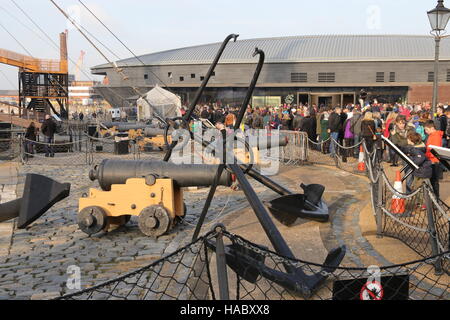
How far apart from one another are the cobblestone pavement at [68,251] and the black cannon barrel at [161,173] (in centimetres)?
87

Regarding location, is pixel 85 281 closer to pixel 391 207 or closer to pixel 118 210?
pixel 118 210

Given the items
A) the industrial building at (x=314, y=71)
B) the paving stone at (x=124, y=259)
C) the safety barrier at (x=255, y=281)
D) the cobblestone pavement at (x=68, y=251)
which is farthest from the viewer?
the industrial building at (x=314, y=71)

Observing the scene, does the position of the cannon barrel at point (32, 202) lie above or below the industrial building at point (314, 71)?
below

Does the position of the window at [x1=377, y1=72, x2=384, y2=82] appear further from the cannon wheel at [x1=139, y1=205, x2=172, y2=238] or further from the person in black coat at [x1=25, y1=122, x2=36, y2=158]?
the cannon wheel at [x1=139, y1=205, x2=172, y2=238]

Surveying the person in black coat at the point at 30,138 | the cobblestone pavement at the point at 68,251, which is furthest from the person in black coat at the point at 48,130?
the cobblestone pavement at the point at 68,251

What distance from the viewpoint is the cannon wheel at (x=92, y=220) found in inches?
318

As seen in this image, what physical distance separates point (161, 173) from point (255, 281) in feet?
12.6

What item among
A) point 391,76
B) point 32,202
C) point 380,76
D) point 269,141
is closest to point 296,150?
point 269,141

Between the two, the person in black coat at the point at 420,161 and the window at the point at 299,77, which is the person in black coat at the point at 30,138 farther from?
the window at the point at 299,77

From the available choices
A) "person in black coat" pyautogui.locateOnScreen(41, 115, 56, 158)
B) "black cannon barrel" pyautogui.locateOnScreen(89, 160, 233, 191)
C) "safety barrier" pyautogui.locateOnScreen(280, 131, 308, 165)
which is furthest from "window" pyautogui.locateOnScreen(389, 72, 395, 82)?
"black cannon barrel" pyautogui.locateOnScreen(89, 160, 233, 191)

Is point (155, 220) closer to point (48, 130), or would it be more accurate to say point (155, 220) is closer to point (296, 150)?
point (296, 150)

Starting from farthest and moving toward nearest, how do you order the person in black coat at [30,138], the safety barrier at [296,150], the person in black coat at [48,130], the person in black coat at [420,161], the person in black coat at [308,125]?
the person in black coat at [30,138] < the person in black coat at [48,130] < the person in black coat at [308,125] < the safety barrier at [296,150] < the person in black coat at [420,161]
